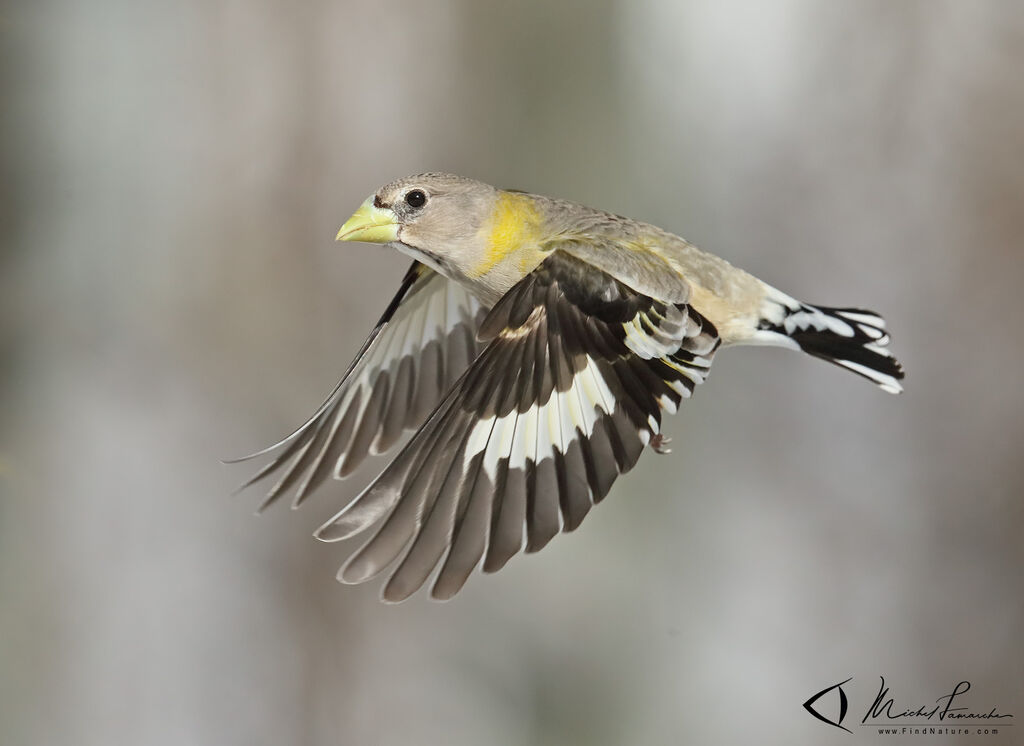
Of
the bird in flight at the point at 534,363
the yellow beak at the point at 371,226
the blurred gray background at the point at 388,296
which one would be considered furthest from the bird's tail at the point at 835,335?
the blurred gray background at the point at 388,296

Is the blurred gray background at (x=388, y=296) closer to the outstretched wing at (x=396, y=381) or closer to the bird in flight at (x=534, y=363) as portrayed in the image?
the outstretched wing at (x=396, y=381)

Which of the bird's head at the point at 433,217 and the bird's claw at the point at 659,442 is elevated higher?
the bird's head at the point at 433,217

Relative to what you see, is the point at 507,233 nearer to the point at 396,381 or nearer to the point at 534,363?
the point at 534,363

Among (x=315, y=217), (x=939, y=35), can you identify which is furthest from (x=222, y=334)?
(x=939, y=35)

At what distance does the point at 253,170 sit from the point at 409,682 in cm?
123

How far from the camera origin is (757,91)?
2.41 metres

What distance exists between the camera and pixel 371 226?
107cm

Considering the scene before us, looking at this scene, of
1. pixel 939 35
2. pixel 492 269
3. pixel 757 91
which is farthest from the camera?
pixel 757 91

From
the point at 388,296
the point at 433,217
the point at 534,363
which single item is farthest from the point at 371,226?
the point at 388,296

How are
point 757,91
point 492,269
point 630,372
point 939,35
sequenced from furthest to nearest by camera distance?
point 757,91, point 939,35, point 492,269, point 630,372

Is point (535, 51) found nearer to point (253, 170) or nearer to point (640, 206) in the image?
point (640, 206)

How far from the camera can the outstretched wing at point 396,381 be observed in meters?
1.34

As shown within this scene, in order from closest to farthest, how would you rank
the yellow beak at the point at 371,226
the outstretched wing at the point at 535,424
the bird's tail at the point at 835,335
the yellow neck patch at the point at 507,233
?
the outstretched wing at the point at 535,424
the yellow beak at the point at 371,226
the yellow neck patch at the point at 507,233
the bird's tail at the point at 835,335

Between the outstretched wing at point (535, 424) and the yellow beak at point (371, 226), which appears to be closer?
the outstretched wing at point (535, 424)
